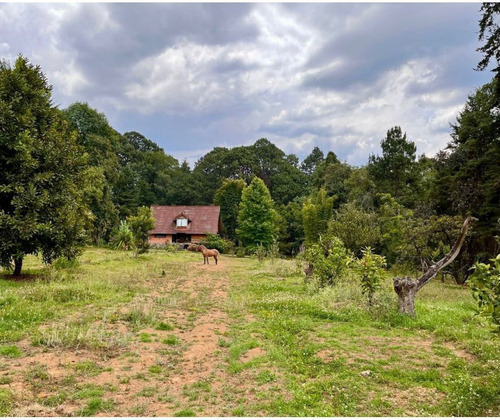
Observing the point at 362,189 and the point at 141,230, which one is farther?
the point at 362,189

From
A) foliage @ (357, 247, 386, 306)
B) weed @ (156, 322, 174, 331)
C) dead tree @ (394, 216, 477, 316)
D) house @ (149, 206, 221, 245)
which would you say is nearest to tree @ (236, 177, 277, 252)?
house @ (149, 206, 221, 245)

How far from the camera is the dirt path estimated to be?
5.02 meters

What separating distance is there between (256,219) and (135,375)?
1469 inches

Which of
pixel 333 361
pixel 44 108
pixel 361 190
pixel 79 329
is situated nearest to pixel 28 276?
pixel 44 108

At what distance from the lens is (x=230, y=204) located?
5556cm

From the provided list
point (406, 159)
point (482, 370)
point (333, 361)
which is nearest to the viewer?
point (482, 370)

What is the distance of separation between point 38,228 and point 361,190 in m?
34.8

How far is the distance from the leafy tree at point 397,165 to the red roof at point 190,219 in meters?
23.1

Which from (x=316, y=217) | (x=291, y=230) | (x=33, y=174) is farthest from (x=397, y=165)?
(x=33, y=174)

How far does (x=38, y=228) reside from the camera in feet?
42.6

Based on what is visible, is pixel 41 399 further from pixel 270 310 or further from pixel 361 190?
pixel 361 190

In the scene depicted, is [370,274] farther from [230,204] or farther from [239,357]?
[230,204]

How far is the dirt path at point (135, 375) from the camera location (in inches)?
197

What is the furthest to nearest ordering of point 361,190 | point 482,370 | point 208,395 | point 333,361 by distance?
point 361,190, point 333,361, point 482,370, point 208,395
